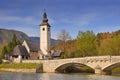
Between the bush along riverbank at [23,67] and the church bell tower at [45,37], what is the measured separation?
12.2 meters

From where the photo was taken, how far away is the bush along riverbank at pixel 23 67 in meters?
67.2

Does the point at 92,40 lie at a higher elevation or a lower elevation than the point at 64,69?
higher

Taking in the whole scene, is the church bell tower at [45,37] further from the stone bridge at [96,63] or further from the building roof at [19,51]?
the stone bridge at [96,63]

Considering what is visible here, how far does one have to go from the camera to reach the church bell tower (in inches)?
3270

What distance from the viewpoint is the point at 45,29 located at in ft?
276

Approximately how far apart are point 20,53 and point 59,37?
14.7 metres

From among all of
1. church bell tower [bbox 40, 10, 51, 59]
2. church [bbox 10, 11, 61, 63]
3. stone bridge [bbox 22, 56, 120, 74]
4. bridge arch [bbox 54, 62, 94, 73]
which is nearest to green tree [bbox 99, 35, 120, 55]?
bridge arch [bbox 54, 62, 94, 73]

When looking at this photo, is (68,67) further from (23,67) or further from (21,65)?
(21,65)

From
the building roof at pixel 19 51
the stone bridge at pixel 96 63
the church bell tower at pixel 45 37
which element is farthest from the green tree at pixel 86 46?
the stone bridge at pixel 96 63

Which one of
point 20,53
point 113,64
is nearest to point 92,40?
point 20,53

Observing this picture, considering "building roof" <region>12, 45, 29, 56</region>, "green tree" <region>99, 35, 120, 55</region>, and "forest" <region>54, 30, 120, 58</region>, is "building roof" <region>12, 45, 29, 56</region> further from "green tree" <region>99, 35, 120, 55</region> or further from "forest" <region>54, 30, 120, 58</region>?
"green tree" <region>99, 35, 120, 55</region>

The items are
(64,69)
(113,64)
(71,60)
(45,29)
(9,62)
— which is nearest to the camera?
(113,64)

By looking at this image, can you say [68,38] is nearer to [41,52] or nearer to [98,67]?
[41,52]

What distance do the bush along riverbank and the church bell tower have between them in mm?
12246
